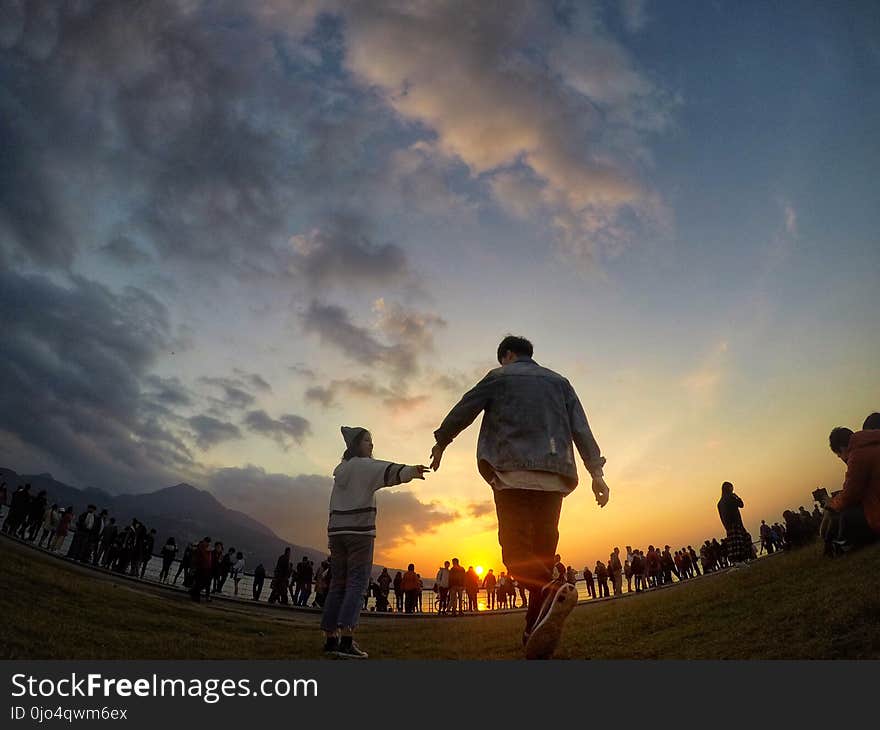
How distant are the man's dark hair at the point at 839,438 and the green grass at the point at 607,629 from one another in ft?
3.69

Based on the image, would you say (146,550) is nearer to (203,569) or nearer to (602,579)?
(203,569)

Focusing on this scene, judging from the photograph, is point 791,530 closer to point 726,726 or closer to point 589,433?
point 589,433

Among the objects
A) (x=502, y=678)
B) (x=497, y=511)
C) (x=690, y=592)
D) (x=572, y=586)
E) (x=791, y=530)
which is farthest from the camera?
(x=791, y=530)

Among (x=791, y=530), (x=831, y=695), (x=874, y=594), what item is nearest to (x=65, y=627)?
(x=831, y=695)

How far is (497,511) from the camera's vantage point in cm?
411

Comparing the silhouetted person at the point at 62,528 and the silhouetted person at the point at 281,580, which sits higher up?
the silhouetted person at the point at 62,528

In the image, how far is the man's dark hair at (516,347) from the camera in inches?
193

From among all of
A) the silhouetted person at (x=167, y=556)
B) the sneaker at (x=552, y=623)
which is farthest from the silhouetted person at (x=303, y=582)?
the sneaker at (x=552, y=623)

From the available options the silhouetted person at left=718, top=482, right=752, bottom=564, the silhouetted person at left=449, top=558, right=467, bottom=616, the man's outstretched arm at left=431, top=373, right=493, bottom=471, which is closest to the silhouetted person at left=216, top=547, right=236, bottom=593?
the silhouetted person at left=449, top=558, right=467, bottom=616

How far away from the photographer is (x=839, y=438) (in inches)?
224

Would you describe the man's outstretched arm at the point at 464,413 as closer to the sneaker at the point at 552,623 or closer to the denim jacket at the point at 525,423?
the denim jacket at the point at 525,423

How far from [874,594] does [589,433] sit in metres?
2.18

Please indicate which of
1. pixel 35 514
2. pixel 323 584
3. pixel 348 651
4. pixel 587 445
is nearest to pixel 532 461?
pixel 587 445

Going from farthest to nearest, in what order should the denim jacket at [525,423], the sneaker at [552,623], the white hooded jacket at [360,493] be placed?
the white hooded jacket at [360,493] < the denim jacket at [525,423] < the sneaker at [552,623]
